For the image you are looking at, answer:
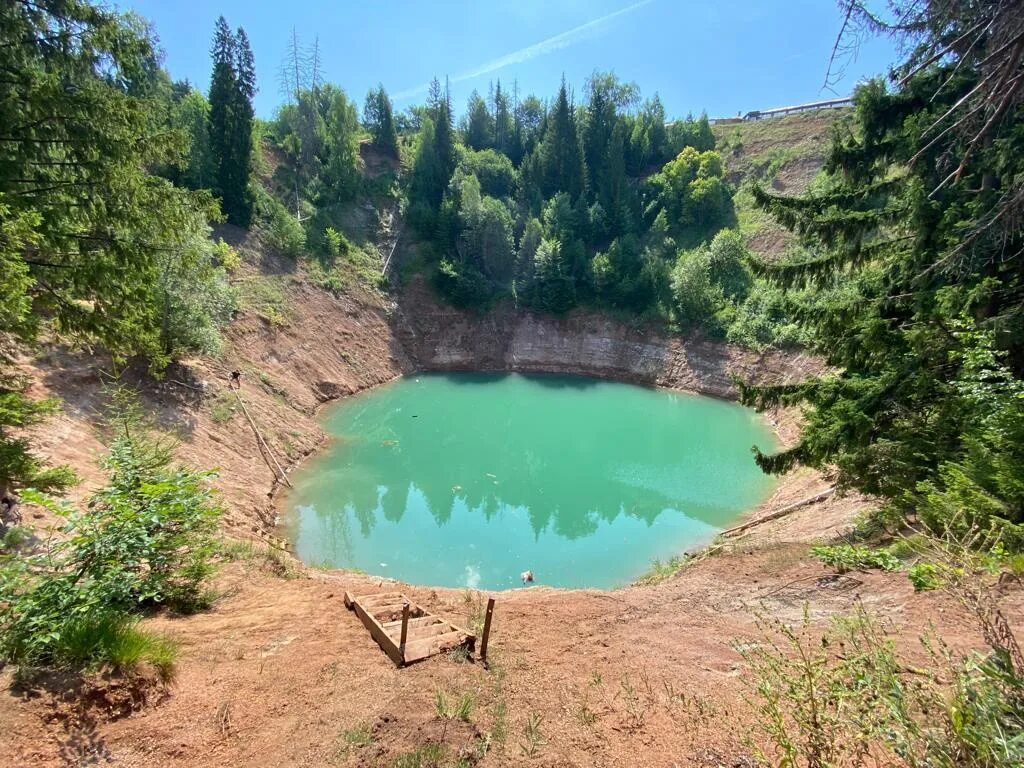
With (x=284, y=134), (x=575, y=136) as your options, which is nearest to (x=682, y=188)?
(x=575, y=136)

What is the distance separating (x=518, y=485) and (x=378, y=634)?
38.6ft

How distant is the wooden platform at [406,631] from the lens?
5348mm

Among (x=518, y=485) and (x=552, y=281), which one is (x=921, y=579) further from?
(x=552, y=281)

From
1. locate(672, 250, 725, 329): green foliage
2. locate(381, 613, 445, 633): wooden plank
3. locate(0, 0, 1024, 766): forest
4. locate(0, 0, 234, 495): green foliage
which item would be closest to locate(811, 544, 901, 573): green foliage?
locate(0, 0, 1024, 766): forest

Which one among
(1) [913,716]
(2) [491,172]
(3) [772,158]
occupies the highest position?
(3) [772,158]

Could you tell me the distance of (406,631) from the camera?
5371mm

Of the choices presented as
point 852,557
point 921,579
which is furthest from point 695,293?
point 921,579

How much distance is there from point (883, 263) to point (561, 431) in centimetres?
1555

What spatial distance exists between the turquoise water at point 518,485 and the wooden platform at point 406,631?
502 cm

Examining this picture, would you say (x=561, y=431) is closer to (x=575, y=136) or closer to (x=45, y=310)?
(x=45, y=310)

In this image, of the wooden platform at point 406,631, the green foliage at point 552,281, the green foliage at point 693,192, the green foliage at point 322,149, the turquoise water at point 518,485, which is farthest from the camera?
the green foliage at point 693,192

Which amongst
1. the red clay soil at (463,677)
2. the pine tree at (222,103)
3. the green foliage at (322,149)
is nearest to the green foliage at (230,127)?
the pine tree at (222,103)

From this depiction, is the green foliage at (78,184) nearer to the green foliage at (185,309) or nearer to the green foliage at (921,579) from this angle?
the green foliage at (185,309)

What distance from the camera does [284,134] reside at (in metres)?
40.0
